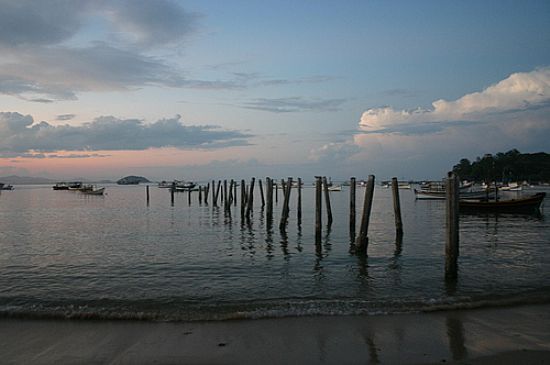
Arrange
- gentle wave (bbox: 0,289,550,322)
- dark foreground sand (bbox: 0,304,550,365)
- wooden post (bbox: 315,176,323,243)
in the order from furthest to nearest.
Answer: wooden post (bbox: 315,176,323,243), gentle wave (bbox: 0,289,550,322), dark foreground sand (bbox: 0,304,550,365)

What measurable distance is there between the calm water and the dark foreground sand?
59 cm

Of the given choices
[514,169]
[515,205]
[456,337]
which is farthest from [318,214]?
[514,169]

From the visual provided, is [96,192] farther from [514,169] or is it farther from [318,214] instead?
[514,169]

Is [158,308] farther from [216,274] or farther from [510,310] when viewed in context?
[510,310]

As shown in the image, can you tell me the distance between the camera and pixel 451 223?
11.0m

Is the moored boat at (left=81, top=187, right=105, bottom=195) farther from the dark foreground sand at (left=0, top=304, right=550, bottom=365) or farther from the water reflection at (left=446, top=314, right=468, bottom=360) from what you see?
the water reflection at (left=446, top=314, right=468, bottom=360)

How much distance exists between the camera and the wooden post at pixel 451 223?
1091 centimetres

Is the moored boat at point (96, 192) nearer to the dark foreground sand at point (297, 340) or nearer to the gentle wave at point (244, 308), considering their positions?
the gentle wave at point (244, 308)

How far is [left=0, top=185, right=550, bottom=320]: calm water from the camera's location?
912 centimetres

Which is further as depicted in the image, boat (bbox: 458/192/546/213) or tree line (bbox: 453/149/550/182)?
tree line (bbox: 453/149/550/182)

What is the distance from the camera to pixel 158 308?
9.11 metres

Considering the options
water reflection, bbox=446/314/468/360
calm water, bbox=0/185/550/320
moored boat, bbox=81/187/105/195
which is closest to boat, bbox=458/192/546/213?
calm water, bbox=0/185/550/320

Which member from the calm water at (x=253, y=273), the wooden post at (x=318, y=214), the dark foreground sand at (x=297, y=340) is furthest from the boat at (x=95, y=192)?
the dark foreground sand at (x=297, y=340)

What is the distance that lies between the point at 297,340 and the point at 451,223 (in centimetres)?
604
